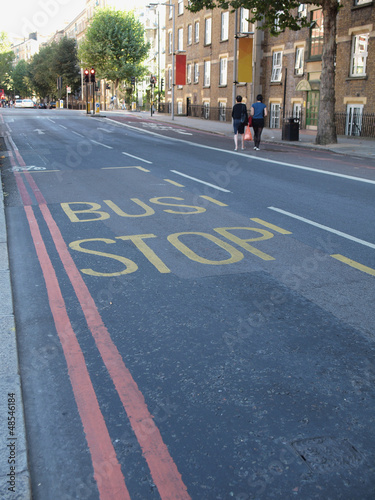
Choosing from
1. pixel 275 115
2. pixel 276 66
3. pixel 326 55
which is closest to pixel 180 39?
pixel 276 66

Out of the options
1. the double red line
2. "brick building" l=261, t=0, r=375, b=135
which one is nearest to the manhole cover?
the double red line

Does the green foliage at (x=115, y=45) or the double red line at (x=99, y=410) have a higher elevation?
the green foliage at (x=115, y=45)

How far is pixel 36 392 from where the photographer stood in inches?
130

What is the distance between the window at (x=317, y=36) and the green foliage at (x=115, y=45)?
40065mm

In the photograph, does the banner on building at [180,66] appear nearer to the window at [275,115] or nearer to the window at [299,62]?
the window at [275,115]

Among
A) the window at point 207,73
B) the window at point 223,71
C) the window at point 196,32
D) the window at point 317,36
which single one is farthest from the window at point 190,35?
the window at point 317,36

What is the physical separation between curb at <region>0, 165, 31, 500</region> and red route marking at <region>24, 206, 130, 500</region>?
345 millimetres

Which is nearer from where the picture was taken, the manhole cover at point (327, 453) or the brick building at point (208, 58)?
the manhole cover at point (327, 453)

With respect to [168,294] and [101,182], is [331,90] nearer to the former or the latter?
[101,182]

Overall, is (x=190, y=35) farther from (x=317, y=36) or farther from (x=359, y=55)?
(x=359, y=55)

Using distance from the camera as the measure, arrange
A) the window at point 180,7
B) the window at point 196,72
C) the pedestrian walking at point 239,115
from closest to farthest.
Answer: the pedestrian walking at point 239,115 < the window at point 196,72 < the window at point 180,7

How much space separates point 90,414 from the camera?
3.07 meters

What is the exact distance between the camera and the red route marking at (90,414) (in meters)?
2.54

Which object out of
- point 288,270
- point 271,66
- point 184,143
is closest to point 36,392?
point 288,270
